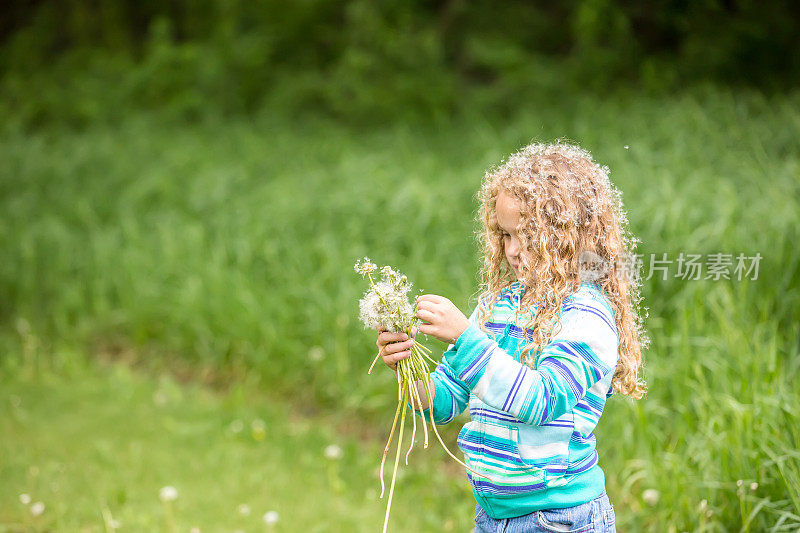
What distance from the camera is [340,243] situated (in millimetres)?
5066

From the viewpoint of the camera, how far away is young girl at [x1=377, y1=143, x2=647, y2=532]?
160 cm

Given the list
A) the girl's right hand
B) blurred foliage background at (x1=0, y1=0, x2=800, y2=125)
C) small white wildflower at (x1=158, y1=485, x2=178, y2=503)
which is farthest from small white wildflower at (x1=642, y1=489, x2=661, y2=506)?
blurred foliage background at (x1=0, y1=0, x2=800, y2=125)

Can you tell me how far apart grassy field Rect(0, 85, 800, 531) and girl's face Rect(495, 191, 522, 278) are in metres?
1.34

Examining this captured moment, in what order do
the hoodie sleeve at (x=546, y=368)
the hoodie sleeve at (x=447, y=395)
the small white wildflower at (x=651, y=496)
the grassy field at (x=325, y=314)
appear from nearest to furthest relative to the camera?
the hoodie sleeve at (x=546, y=368)
the hoodie sleeve at (x=447, y=395)
the small white wildflower at (x=651, y=496)
the grassy field at (x=325, y=314)

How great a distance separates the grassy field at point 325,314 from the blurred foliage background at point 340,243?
0.02 metres

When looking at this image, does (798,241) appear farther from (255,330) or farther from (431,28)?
(431,28)

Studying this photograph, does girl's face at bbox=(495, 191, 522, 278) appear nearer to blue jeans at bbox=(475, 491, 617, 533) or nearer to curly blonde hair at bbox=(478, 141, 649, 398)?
curly blonde hair at bbox=(478, 141, 649, 398)

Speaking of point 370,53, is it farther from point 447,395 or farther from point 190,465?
point 447,395

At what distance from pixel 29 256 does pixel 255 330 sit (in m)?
2.23

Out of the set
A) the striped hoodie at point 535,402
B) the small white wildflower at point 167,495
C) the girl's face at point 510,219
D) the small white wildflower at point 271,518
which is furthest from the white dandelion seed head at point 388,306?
the small white wildflower at point 167,495

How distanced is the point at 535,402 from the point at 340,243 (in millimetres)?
3623

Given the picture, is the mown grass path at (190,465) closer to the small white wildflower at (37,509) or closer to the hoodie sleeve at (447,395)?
the small white wildflower at (37,509)

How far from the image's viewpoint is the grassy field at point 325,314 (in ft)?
10.0

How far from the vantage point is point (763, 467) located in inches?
102
